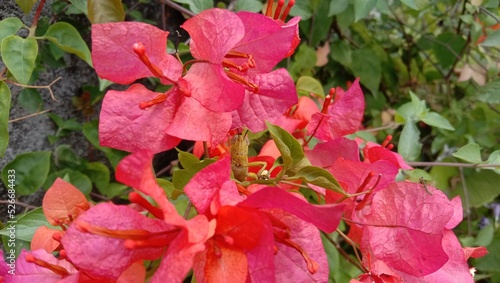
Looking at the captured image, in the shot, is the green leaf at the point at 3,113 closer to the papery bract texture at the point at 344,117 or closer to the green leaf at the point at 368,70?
the papery bract texture at the point at 344,117

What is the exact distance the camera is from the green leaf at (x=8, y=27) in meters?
0.55

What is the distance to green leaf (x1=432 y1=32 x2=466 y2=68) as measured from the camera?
1.04 metres

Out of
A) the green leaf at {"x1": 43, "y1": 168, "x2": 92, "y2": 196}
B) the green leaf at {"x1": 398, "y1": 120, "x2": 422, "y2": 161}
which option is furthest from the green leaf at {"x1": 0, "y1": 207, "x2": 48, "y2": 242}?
the green leaf at {"x1": 398, "y1": 120, "x2": 422, "y2": 161}

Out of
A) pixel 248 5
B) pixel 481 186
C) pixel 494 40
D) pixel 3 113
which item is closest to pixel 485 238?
pixel 481 186

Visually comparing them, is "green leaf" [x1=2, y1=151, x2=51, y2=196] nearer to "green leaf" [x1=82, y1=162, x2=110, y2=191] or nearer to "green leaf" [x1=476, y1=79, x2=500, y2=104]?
"green leaf" [x1=82, y1=162, x2=110, y2=191]

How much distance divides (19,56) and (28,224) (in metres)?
0.18

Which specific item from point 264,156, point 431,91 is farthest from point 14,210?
point 431,91

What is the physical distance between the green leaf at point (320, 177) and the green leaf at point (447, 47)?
2.47 feet

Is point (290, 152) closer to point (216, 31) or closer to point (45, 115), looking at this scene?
point (216, 31)

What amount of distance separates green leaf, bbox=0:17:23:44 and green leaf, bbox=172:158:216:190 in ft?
0.94

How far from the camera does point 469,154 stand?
2.30 feet

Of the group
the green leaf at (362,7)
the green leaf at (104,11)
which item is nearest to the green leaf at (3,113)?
the green leaf at (104,11)

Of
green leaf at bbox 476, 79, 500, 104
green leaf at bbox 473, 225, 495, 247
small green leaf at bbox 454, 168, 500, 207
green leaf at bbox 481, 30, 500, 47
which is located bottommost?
green leaf at bbox 473, 225, 495, 247

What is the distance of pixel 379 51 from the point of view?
1.07 m
